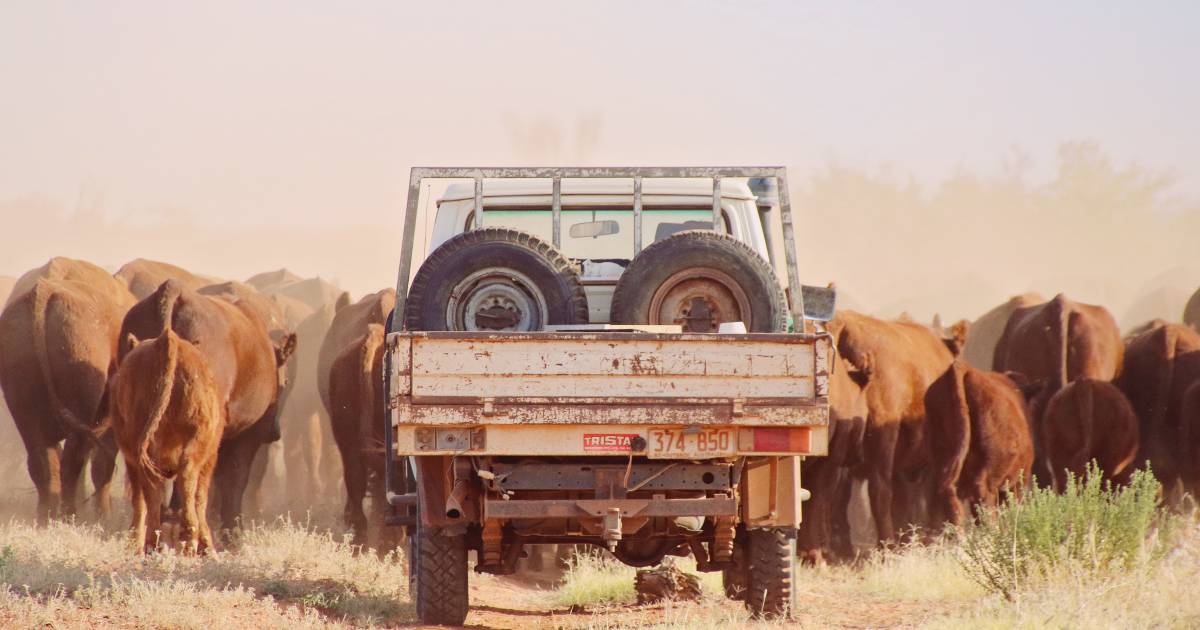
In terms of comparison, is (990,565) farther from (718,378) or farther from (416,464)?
(416,464)

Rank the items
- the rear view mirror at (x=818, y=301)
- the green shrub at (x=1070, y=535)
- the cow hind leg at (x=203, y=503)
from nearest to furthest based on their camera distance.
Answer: the green shrub at (x=1070, y=535)
the rear view mirror at (x=818, y=301)
the cow hind leg at (x=203, y=503)

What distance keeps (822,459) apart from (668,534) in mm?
5541

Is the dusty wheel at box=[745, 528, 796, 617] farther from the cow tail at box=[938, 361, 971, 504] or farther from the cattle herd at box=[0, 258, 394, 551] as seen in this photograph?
the cow tail at box=[938, 361, 971, 504]

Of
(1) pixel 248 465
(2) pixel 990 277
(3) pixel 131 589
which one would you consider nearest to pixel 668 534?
(3) pixel 131 589

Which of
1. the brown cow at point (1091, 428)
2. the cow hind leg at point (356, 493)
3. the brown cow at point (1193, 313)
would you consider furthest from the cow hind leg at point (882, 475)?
the brown cow at point (1193, 313)

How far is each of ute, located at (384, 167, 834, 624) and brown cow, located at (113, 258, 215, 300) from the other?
12037 millimetres

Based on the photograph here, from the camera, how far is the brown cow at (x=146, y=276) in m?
21.1

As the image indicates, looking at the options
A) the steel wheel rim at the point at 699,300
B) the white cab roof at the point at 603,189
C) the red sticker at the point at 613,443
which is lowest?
the red sticker at the point at 613,443

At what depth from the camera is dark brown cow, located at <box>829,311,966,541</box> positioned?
595 inches

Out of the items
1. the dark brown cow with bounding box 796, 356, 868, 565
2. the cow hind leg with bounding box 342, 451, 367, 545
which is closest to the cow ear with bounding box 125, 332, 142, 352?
the cow hind leg with bounding box 342, 451, 367, 545

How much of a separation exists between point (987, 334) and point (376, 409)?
12834mm

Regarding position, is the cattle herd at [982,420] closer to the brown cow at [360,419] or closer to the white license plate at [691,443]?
the brown cow at [360,419]

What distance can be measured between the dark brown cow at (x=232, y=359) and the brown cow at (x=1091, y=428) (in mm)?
7298

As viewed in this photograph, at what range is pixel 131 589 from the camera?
27.9 ft
